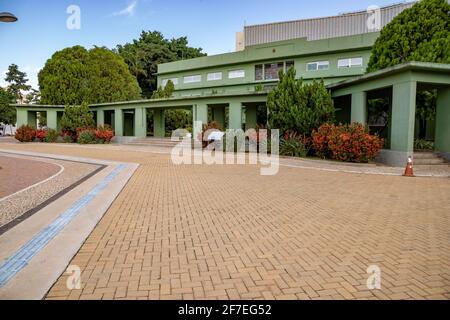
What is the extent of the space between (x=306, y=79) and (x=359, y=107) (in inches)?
599

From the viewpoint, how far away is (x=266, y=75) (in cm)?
3303

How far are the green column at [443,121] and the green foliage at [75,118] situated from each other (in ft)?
87.5

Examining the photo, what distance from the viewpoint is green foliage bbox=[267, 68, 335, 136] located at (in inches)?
678

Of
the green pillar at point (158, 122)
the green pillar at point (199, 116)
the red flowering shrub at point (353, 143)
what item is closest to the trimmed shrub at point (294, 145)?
the red flowering shrub at point (353, 143)

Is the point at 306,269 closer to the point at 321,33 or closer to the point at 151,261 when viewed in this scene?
the point at 151,261

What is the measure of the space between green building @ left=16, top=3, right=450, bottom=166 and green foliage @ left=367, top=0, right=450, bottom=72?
279cm

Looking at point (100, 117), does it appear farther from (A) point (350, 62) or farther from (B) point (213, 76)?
(A) point (350, 62)

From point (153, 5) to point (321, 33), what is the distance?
96.4 ft

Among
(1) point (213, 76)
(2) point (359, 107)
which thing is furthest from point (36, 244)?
(1) point (213, 76)

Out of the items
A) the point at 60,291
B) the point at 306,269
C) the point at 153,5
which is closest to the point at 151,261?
the point at 60,291

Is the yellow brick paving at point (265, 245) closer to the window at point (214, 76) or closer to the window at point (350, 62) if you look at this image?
the window at point (350, 62)

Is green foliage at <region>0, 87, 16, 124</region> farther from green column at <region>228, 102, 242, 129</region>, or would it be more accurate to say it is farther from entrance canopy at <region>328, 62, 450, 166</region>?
entrance canopy at <region>328, 62, 450, 166</region>

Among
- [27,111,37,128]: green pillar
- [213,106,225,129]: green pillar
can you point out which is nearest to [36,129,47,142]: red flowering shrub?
[27,111,37,128]: green pillar

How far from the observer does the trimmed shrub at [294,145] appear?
1709 centimetres
